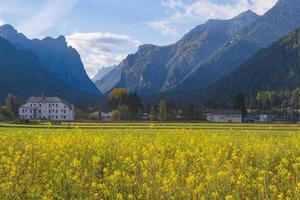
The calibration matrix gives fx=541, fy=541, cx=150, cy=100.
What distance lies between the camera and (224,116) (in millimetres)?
181375

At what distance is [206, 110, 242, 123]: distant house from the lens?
171500 mm

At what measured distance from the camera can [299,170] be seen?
1592cm

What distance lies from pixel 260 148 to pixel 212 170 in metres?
6.69

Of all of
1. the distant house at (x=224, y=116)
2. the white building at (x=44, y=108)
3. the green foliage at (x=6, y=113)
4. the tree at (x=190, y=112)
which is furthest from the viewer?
the white building at (x=44, y=108)

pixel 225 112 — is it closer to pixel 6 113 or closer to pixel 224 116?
pixel 224 116

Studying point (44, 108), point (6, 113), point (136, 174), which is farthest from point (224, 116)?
point (136, 174)

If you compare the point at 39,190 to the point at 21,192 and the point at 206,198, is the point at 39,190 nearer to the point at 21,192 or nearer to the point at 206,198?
the point at 21,192

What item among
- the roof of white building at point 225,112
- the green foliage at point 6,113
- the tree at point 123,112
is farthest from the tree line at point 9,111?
the roof of white building at point 225,112

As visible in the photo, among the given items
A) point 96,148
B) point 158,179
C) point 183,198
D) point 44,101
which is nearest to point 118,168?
point 96,148

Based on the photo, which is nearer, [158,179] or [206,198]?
[206,198]

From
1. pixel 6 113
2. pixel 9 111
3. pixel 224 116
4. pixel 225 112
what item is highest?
pixel 225 112

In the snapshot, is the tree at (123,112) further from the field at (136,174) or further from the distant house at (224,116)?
the field at (136,174)

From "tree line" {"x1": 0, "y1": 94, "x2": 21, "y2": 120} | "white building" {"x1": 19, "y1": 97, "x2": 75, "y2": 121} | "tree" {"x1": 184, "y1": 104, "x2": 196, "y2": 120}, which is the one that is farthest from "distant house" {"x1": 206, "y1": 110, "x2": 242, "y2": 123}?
"tree line" {"x1": 0, "y1": 94, "x2": 21, "y2": 120}

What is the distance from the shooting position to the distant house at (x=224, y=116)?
172 meters
